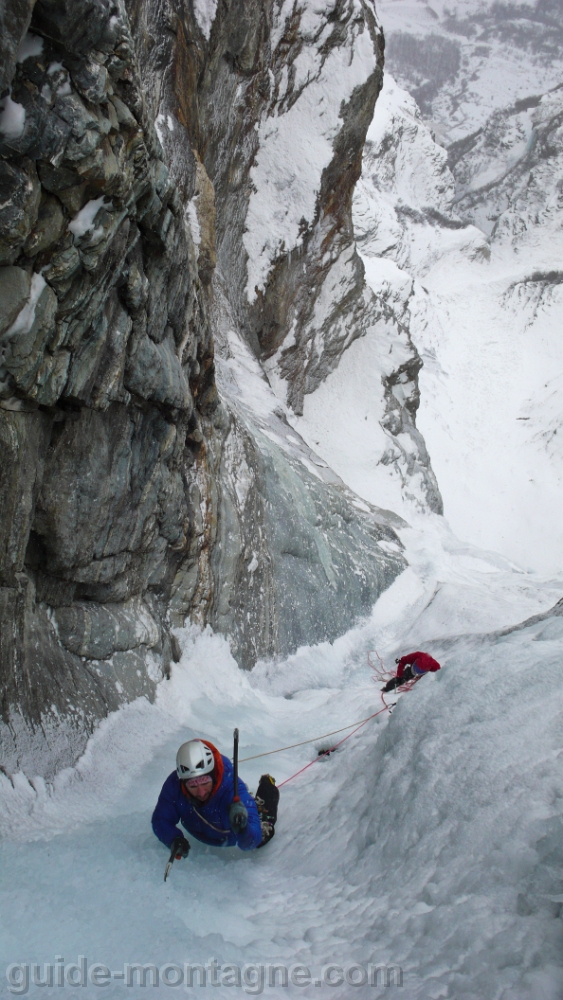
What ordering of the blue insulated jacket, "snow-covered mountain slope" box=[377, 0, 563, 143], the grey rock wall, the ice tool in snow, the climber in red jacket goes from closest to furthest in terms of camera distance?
the grey rock wall → the blue insulated jacket → the ice tool in snow → the climber in red jacket → "snow-covered mountain slope" box=[377, 0, 563, 143]

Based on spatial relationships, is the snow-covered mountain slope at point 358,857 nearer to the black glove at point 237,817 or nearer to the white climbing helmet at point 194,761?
the black glove at point 237,817

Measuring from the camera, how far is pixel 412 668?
28.9 ft

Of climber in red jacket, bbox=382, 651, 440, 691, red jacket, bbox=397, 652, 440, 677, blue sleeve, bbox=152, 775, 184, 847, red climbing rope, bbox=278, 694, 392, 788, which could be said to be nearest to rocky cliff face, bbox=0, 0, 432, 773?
blue sleeve, bbox=152, 775, 184, 847

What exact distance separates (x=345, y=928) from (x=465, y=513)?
2912 centimetres

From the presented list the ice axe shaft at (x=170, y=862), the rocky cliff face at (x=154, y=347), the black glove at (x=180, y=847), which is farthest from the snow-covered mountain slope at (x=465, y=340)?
the ice axe shaft at (x=170, y=862)

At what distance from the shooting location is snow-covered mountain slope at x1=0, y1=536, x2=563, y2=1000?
366cm

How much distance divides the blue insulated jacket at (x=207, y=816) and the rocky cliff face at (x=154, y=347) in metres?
1.36

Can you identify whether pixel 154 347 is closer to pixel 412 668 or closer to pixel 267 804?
pixel 267 804

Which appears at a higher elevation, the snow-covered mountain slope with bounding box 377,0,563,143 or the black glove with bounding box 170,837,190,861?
the snow-covered mountain slope with bounding box 377,0,563,143

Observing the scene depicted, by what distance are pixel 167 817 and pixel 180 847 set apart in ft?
0.93

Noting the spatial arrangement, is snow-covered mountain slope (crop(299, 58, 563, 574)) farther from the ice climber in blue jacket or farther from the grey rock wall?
the ice climber in blue jacket

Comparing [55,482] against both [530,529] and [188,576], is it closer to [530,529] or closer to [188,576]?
[188,576]

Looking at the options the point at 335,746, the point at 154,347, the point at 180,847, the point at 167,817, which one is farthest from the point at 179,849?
the point at 154,347

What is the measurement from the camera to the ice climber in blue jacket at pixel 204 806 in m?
5.14
